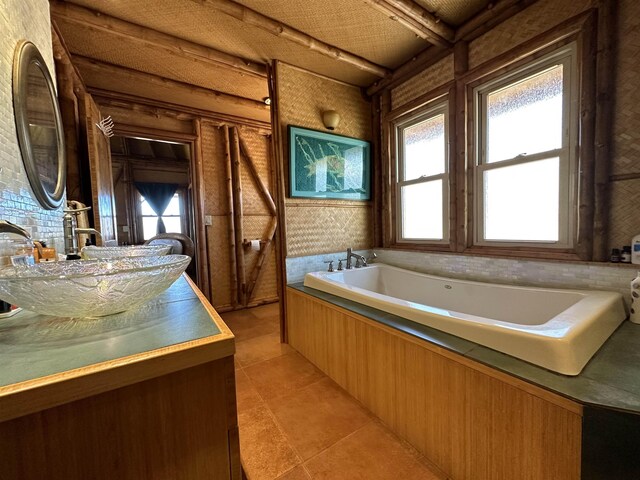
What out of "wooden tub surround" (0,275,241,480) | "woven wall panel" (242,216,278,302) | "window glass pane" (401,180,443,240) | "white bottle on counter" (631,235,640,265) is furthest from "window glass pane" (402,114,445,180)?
"wooden tub surround" (0,275,241,480)

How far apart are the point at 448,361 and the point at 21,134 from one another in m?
1.93

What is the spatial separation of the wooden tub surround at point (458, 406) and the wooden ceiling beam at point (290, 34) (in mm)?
2015

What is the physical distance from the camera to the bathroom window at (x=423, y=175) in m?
2.30

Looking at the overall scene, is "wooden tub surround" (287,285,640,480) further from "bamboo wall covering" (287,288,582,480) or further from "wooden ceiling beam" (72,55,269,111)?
"wooden ceiling beam" (72,55,269,111)

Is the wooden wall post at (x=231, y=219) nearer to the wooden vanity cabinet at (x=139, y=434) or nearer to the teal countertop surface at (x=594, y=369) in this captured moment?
the teal countertop surface at (x=594, y=369)

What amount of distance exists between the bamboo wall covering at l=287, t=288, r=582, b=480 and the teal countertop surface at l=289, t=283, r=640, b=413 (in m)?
0.03

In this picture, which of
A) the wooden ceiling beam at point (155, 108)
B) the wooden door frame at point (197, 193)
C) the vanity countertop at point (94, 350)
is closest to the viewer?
the vanity countertop at point (94, 350)

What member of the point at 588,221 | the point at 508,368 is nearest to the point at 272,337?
the point at 508,368

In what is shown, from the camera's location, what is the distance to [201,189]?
3.22 meters

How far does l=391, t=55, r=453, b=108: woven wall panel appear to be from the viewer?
2152 millimetres

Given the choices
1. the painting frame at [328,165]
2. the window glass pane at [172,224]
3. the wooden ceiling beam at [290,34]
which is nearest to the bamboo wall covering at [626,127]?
the wooden ceiling beam at [290,34]

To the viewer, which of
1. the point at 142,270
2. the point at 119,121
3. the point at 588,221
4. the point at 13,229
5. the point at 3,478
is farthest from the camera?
the point at 119,121

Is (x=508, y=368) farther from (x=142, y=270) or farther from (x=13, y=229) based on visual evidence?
(x=13, y=229)

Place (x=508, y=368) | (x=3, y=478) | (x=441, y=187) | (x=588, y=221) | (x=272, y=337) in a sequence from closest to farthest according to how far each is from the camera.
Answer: (x=3, y=478), (x=508, y=368), (x=588, y=221), (x=441, y=187), (x=272, y=337)
